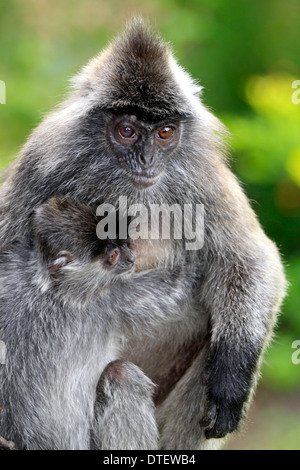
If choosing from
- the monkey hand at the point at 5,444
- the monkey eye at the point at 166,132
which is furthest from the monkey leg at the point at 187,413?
the monkey eye at the point at 166,132

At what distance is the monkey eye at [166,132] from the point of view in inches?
208

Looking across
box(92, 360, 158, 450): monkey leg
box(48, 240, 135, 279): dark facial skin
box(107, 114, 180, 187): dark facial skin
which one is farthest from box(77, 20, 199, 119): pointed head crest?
box(92, 360, 158, 450): monkey leg

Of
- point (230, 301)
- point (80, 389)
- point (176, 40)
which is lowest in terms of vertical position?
point (80, 389)

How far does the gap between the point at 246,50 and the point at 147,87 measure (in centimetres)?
595

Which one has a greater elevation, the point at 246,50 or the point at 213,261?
the point at 246,50

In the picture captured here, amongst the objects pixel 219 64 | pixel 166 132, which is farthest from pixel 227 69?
pixel 166 132

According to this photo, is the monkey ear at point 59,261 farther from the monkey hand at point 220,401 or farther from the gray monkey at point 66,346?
the monkey hand at point 220,401

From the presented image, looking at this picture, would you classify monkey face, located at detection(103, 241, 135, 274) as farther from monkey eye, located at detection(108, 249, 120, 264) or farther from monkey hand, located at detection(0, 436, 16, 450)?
monkey hand, located at detection(0, 436, 16, 450)

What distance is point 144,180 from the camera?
5211 millimetres

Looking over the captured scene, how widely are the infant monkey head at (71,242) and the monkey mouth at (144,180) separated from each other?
37 cm

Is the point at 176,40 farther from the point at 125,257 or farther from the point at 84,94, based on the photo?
the point at 125,257

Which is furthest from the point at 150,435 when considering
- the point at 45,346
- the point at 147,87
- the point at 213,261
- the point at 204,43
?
the point at 204,43

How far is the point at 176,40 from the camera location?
30.9 feet

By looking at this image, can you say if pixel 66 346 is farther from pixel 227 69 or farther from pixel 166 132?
pixel 227 69
